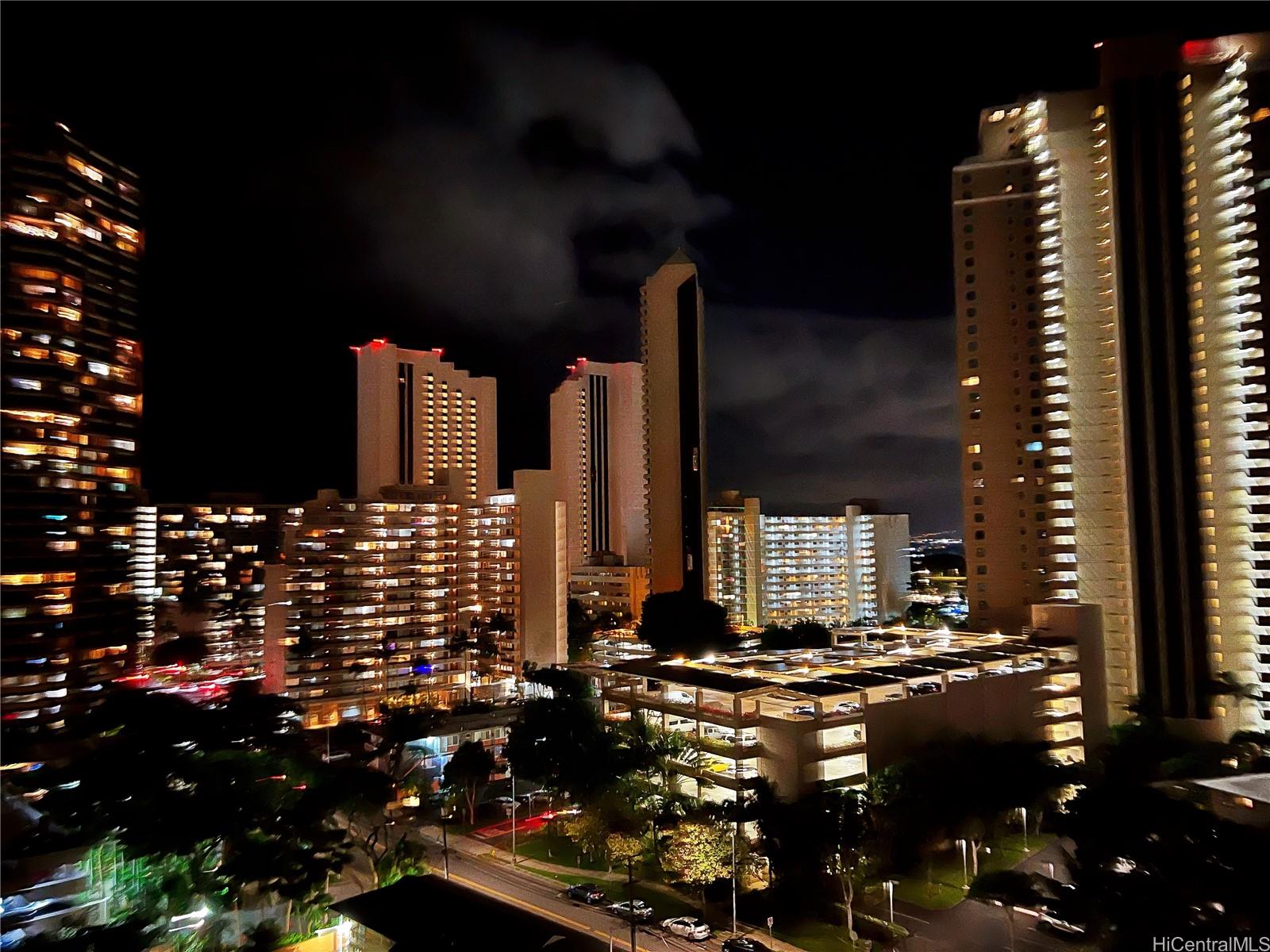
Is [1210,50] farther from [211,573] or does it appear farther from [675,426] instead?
[211,573]

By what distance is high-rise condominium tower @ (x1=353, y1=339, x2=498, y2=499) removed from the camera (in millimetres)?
41000

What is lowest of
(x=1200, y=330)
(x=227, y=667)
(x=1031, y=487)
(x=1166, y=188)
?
(x=227, y=667)

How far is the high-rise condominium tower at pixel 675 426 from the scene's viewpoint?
31594 mm

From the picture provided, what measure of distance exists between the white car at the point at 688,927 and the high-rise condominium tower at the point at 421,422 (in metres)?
28.5

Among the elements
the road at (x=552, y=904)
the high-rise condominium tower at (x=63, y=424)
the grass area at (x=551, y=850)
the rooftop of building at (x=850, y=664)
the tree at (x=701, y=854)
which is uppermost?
the high-rise condominium tower at (x=63, y=424)

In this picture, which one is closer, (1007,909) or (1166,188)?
(1007,909)

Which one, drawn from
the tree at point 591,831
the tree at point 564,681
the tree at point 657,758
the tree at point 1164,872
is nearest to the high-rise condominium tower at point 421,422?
the tree at point 564,681

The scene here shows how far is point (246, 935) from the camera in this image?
9172 mm

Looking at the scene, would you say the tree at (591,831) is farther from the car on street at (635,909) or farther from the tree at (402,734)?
the tree at (402,734)

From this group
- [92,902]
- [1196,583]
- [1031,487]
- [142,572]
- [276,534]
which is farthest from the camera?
[276,534]

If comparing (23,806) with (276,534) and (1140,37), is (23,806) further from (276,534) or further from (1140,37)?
(276,534)

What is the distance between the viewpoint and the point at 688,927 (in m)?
10.6

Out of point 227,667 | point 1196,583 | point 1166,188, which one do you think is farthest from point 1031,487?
point 227,667

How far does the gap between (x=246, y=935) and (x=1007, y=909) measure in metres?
8.68
